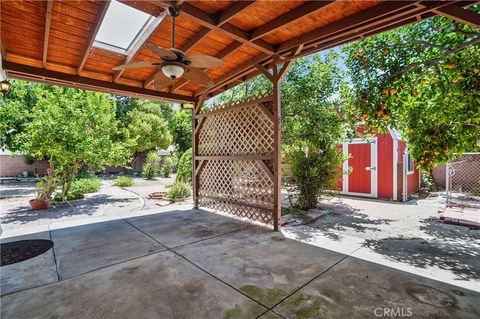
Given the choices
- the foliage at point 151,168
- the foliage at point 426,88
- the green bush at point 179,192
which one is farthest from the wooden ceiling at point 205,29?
the foliage at point 151,168

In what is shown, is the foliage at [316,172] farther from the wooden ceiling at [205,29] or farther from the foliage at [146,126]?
the foliage at [146,126]

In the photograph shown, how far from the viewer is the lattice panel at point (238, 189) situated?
431cm

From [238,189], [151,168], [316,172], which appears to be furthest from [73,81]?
[151,168]

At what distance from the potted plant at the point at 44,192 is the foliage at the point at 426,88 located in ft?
25.7

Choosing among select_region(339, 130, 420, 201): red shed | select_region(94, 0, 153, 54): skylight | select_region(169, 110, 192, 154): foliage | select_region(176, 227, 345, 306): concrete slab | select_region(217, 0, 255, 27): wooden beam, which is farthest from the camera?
select_region(169, 110, 192, 154): foliage

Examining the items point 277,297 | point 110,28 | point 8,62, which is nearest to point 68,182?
point 8,62

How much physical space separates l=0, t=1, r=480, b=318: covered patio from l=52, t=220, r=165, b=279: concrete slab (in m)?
0.02

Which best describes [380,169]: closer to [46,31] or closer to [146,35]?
[146,35]

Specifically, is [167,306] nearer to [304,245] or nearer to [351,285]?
[351,285]

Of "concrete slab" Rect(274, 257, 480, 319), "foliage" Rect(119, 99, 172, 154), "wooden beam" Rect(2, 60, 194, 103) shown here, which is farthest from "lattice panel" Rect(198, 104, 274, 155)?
"foliage" Rect(119, 99, 172, 154)

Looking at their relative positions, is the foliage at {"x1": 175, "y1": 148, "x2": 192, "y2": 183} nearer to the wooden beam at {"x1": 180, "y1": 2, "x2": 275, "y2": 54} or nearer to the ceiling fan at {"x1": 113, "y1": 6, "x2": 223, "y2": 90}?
the wooden beam at {"x1": 180, "y1": 2, "x2": 275, "y2": 54}

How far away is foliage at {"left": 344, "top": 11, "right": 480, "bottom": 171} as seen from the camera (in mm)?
3113

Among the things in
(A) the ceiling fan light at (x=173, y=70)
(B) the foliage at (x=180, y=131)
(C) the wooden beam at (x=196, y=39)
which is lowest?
(A) the ceiling fan light at (x=173, y=70)

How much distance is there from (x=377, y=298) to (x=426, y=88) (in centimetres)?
363
